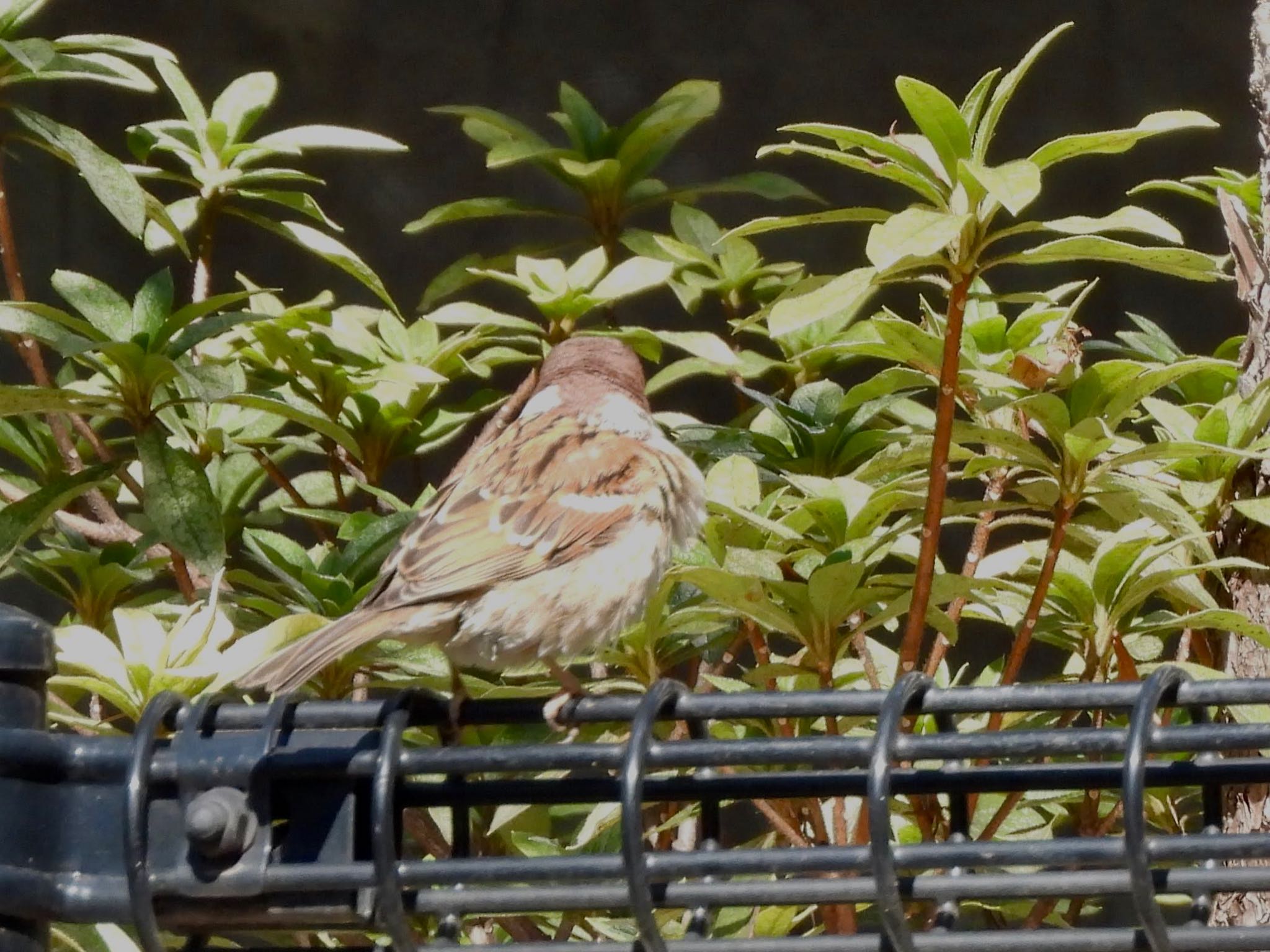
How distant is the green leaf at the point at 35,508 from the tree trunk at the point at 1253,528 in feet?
3.72

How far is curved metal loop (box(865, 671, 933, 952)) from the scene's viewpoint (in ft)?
2.66

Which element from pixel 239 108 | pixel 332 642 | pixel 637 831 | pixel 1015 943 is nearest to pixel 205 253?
pixel 239 108

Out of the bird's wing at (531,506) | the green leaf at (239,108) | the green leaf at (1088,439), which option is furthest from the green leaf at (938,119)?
the green leaf at (239,108)

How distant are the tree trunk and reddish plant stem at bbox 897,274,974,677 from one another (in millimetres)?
374

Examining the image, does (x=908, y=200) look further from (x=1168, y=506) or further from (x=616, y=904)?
(x=616, y=904)

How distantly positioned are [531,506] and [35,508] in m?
0.58

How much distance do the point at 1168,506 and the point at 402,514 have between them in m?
0.79

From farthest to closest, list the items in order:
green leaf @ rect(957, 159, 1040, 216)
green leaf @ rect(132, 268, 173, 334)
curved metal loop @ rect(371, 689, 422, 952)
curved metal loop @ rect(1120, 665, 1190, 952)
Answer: green leaf @ rect(132, 268, 173, 334) < green leaf @ rect(957, 159, 1040, 216) < curved metal loop @ rect(371, 689, 422, 952) < curved metal loop @ rect(1120, 665, 1190, 952)

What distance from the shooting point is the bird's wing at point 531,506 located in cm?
192

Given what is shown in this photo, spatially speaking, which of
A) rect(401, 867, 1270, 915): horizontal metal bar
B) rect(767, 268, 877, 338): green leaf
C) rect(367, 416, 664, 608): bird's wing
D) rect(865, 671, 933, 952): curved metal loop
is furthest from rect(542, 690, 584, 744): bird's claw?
rect(367, 416, 664, 608): bird's wing

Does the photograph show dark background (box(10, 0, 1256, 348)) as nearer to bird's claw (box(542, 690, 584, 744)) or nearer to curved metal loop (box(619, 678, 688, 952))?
bird's claw (box(542, 690, 584, 744))

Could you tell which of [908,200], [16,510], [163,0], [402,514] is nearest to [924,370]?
[402,514]

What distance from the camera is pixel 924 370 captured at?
5.68 ft

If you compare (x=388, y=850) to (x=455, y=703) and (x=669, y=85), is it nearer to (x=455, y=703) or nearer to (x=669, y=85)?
(x=455, y=703)
